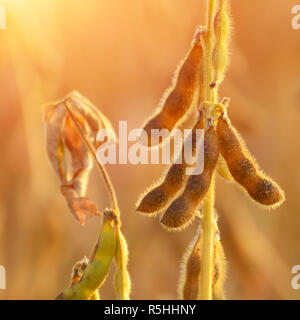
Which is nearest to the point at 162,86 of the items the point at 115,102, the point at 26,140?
the point at 115,102

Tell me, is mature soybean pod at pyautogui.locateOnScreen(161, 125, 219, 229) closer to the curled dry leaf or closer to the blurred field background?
the curled dry leaf

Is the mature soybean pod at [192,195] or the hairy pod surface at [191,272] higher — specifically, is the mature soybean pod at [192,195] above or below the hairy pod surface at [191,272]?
above

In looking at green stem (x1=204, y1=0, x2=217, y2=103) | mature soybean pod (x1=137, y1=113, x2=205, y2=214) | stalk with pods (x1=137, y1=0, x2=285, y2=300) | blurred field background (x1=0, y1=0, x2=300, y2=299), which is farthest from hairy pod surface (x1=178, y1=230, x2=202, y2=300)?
blurred field background (x1=0, y1=0, x2=300, y2=299)

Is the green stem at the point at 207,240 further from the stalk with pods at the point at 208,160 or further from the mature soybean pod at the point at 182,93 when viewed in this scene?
the mature soybean pod at the point at 182,93

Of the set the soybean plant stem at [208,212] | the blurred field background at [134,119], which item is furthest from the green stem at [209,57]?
the blurred field background at [134,119]
